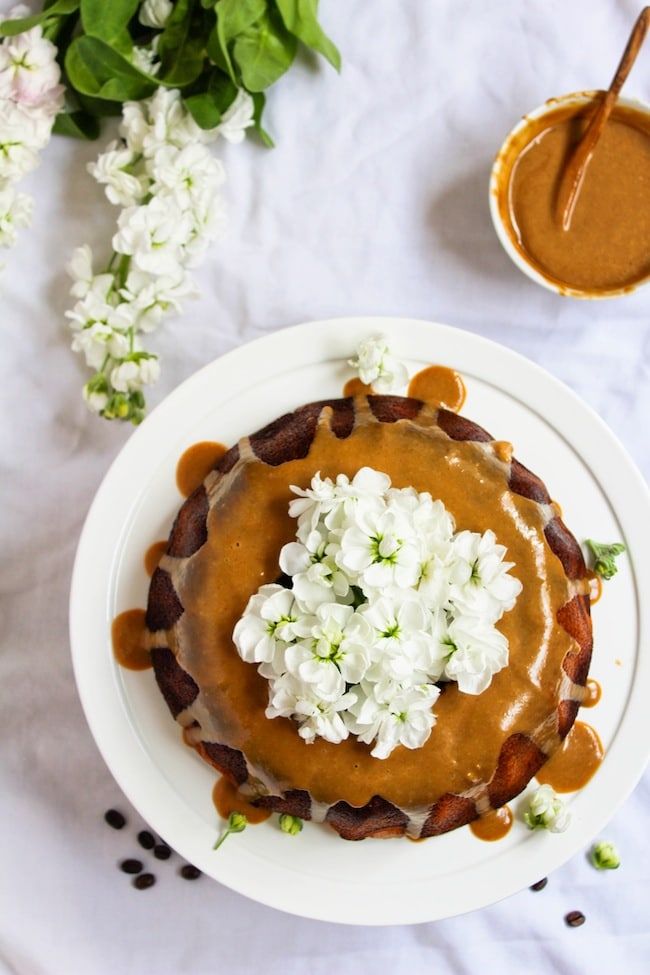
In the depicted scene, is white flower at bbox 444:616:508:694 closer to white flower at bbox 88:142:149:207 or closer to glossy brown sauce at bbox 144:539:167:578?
glossy brown sauce at bbox 144:539:167:578

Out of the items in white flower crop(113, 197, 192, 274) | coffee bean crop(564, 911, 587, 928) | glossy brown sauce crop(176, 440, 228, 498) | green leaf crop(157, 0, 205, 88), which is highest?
green leaf crop(157, 0, 205, 88)

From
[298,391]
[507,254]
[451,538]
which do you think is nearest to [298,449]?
[298,391]

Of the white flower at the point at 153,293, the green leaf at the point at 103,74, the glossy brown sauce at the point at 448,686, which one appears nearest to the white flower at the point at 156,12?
the green leaf at the point at 103,74

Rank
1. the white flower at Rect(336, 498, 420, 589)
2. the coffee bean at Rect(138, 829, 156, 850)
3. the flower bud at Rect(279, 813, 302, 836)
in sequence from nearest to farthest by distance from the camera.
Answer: the white flower at Rect(336, 498, 420, 589) → the flower bud at Rect(279, 813, 302, 836) → the coffee bean at Rect(138, 829, 156, 850)

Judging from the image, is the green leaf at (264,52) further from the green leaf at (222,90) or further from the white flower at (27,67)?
the white flower at (27,67)

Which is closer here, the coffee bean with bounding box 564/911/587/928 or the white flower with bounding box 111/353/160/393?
the white flower with bounding box 111/353/160/393

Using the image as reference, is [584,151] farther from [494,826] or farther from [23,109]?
[494,826]

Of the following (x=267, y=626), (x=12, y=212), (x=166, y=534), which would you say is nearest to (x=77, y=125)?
(x=12, y=212)

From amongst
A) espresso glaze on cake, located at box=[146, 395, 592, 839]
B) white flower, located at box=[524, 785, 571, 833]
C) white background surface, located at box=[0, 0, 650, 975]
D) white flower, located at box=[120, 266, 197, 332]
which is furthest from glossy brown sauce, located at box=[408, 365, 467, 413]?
white flower, located at box=[524, 785, 571, 833]
